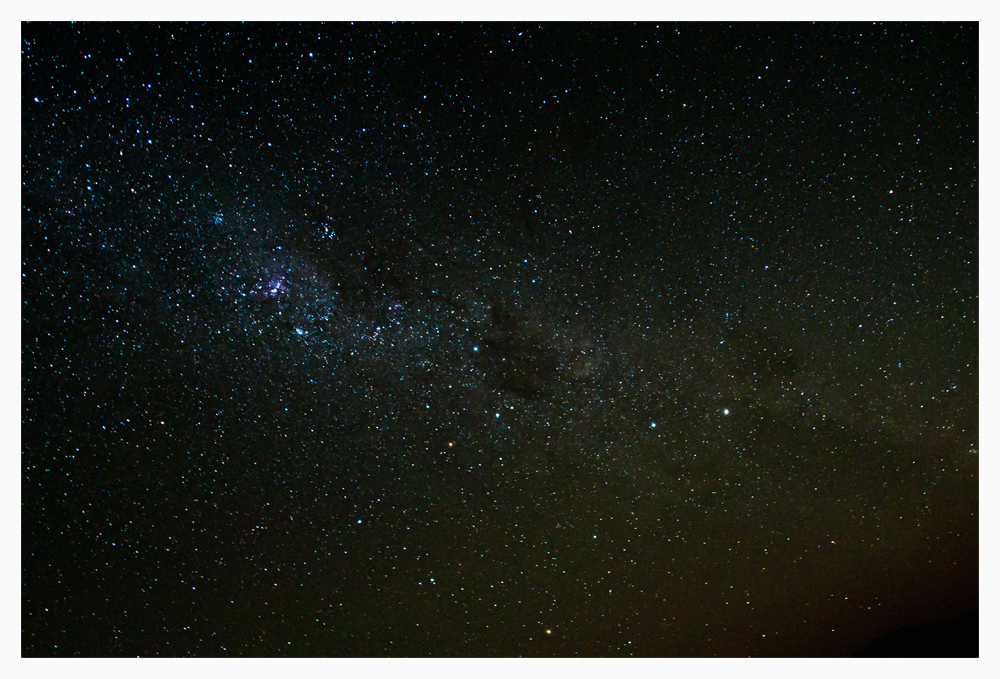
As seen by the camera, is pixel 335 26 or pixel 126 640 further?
pixel 126 640

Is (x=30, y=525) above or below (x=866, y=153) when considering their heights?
below

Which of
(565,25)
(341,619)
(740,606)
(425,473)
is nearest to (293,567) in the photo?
(341,619)

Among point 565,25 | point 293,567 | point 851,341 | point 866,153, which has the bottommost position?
point 293,567

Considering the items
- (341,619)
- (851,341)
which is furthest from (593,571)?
(851,341)

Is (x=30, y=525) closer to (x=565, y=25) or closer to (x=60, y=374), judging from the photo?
(x=60, y=374)

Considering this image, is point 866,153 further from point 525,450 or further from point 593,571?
point 593,571

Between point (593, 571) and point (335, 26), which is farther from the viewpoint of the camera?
point (593, 571)

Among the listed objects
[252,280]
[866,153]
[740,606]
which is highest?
[866,153]

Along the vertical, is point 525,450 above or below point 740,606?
above
